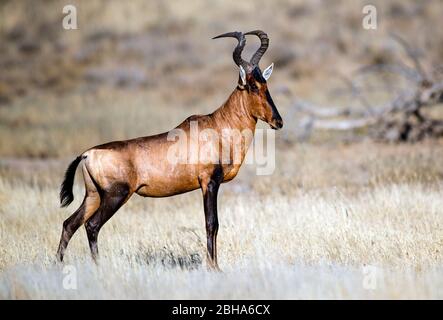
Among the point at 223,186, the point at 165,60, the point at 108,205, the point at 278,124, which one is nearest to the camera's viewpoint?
the point at 108,205

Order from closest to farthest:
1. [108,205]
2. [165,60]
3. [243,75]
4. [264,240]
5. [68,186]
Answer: [108,205], [243,75], [68,186], [264,240], [165,60]

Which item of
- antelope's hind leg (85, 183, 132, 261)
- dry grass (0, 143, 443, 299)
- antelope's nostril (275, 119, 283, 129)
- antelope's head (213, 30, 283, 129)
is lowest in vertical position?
dry grass (0, 143, 443, 299)

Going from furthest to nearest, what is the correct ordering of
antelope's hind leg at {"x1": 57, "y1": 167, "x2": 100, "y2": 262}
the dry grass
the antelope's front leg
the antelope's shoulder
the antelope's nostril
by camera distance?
the antelope's shoulder
antelope's hind leg at {"x1": 57, "y1": 167, "x2": 100, "y2": 262}
the antelope's nostril
the antelope's front leg
the dry grass

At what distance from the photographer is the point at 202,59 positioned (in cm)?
2980

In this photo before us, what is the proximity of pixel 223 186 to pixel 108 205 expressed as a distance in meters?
6.16

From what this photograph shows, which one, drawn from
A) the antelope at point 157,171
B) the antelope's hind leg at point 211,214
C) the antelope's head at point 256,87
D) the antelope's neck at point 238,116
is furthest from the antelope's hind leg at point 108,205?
the antelope's head at point 256,87

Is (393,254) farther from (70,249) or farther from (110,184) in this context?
(70,249)

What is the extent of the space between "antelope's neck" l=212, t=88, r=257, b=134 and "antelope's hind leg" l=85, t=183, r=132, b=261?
54.4 inches

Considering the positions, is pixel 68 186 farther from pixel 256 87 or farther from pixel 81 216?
pixel 256 87

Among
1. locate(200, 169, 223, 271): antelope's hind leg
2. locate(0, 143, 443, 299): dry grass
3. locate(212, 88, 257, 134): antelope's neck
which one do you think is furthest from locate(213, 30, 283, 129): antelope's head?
locate(0, 143, 443, 299): dry grass

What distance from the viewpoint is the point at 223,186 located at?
1419 centimetres

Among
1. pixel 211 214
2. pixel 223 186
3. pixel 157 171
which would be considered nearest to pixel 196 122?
pixel 157 171

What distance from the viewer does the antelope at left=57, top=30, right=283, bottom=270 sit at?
26.9ft

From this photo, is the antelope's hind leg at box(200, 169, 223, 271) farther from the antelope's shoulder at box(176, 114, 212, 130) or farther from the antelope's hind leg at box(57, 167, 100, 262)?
the antelope's hind leg at box(57, 167, 100, 262)
